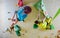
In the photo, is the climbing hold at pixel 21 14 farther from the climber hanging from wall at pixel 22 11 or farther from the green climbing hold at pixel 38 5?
the green climbing hold at pixel 38 5

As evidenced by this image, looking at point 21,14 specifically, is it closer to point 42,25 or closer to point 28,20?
point 28,20

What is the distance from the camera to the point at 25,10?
4.37 ft

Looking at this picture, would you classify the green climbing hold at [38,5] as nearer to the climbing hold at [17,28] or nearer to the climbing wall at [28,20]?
the climbing wall at [28,20]

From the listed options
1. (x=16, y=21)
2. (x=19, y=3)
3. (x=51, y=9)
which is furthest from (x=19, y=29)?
(x=51, y=9)

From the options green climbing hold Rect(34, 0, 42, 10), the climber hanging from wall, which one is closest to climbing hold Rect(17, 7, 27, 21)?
the climber hanging from wall

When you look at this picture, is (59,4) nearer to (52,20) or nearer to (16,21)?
(52,20)

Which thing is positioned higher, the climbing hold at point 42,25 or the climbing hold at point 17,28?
the climbing hold at point 42,25

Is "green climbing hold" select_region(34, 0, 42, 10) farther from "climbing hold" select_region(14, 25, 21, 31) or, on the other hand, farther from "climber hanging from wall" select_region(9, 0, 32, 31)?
"climbing hold" select_region(14, 25, 21, 31)

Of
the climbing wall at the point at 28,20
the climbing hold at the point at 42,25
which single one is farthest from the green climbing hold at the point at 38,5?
the climbing hold at the point at 42,25

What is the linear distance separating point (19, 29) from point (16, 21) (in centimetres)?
8

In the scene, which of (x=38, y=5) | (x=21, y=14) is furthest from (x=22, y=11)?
(x=38, y=5)

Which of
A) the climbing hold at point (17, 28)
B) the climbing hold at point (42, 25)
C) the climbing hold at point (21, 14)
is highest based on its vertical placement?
the climbing hold at point (21, 14)

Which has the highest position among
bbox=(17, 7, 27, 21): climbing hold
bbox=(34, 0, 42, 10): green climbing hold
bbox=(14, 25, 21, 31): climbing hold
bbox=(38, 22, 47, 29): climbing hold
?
bbox=(34, 0, 42, 10): green climbing hold

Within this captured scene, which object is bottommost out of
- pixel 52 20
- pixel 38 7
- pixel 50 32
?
pixel 50 32
